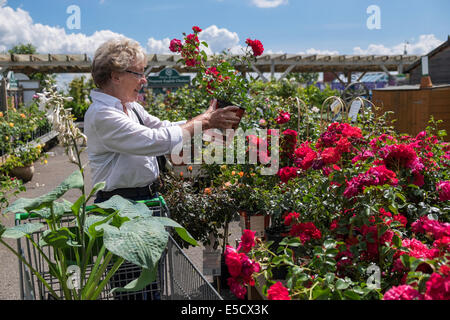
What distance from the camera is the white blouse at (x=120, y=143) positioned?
6.01ft

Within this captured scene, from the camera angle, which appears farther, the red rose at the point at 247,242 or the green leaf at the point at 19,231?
the red rose at the point at 247,242

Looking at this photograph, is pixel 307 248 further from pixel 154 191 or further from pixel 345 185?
pixel 154 191

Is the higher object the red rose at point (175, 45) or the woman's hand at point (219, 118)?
the red rose at point (175, 45)

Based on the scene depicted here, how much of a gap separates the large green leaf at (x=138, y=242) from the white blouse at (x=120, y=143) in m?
0.65

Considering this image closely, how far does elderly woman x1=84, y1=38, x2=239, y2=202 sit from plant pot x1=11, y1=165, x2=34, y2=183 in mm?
5556

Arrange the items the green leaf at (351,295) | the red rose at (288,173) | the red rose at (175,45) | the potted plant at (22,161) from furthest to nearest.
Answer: the potted plant at (22,161), the red rose at (175,45), the red rose at (288,173), the green leaf at (351,295)

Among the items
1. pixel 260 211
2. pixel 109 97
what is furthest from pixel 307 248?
pixel 109 97

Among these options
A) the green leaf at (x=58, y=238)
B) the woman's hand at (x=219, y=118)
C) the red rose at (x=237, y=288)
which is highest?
the woman's hand at (x=219, y=118)

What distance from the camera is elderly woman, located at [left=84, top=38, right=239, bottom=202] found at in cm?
184

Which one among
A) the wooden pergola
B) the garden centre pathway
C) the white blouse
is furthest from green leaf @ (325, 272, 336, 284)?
the wooden pergola

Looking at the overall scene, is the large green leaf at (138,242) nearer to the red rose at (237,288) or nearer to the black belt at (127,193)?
the red rose at (237,288)

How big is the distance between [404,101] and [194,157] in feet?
16.1

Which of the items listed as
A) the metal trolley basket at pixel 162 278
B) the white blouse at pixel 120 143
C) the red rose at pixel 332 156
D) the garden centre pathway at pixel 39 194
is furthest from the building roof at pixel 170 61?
the metal trolley basket at pixel 162 278

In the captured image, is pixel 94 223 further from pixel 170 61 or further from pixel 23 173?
pixel 170 61
